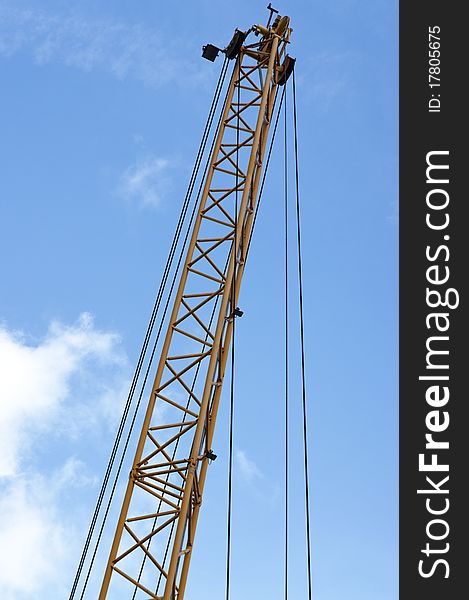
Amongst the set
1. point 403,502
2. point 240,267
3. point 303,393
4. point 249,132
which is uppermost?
point 249,132

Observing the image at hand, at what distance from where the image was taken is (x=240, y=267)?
68.0 feet

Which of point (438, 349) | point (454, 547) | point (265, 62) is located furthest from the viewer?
point (265, 62)

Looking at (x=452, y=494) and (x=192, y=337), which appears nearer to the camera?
(x=452, y=494)

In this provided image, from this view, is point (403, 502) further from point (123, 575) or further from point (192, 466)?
point (123, 575)

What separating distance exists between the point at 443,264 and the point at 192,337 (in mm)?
5718

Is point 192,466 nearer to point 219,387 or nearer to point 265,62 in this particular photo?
point 219,387

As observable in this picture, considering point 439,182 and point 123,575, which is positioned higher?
point 439,182

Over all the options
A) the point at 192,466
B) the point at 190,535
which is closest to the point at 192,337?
the point at 192,466

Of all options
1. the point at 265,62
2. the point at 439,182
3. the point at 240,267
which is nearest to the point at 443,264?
the point at 439,182

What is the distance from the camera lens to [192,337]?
19.8 meters

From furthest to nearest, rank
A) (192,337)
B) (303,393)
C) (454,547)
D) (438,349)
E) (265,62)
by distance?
(265,62), (303,393), (192,337), (438,349), (454,547)

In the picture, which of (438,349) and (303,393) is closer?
(438,349)

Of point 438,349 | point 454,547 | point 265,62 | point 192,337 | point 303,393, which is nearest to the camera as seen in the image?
point 454,547

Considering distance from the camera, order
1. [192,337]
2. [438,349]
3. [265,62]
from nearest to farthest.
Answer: [438,349] → [192,337] → [265,62]
